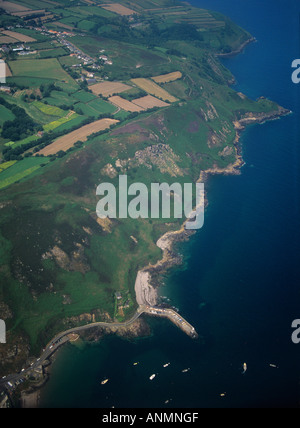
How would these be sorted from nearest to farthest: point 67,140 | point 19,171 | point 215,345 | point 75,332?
point 215,345 < point 75,332 < point 19,171 < point 67,140

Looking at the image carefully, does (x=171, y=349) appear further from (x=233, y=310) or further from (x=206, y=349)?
(x=233, y=310)

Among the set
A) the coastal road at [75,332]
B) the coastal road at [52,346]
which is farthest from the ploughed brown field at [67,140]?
the coastal road at [75,332]

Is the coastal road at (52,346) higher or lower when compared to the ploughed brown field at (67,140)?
lower

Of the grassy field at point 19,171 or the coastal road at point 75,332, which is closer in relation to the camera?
the coastal road at point 75,332

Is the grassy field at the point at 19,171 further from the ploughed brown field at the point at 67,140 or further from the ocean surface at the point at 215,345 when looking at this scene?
the ocean surface at the point at 215,345

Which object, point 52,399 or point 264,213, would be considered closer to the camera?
point 52,399

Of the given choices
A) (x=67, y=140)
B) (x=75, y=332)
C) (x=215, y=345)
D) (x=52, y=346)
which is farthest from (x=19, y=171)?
(x=215, y=345)

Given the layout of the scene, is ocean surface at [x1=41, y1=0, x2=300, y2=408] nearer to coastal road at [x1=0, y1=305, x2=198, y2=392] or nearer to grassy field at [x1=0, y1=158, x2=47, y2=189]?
coastal road at [x1=0, y1=305, x2=198, y2=392]

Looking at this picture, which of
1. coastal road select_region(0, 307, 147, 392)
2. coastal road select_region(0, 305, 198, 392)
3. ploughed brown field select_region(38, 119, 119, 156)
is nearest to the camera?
coastal road select_region(0, 307, 147, 392)

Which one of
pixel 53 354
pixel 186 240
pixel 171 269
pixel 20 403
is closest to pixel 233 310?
pixel 171 269

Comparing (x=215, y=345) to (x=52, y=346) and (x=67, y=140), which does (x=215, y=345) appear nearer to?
(x=52, y=346)

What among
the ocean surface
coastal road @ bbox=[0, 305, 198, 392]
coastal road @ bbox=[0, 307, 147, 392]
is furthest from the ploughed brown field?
coastal road @ bbox=[0, 305, 198, 392]
